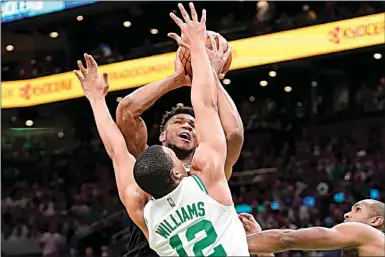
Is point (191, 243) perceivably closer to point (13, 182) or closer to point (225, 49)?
point (225, 49)

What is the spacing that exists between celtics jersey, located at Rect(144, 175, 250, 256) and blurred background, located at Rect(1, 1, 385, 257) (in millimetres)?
8511

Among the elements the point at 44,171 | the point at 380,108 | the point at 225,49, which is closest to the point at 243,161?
the point at 380,108

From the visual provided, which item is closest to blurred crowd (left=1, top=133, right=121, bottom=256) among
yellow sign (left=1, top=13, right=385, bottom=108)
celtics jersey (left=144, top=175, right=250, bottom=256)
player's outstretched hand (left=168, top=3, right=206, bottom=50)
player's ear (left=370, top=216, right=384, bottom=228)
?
yellow sign (left=1, top=13, right=385, bottom=108)

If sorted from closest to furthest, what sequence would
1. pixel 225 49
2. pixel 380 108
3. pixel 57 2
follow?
1. pixel 225 49
2. pixel 380 108
3. pixel 57 2

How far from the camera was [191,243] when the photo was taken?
11.1 feet

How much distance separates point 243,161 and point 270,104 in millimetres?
1749

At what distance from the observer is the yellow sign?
13578 millimetres

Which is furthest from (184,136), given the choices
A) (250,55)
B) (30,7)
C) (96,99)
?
(30,7)

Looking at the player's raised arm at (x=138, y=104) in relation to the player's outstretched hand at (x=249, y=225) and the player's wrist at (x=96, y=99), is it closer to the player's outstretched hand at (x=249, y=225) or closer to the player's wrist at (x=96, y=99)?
the player's wrist at (x=96, y=99)

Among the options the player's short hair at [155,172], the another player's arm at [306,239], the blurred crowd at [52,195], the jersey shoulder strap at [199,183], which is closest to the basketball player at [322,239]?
the another player's arm at [306,239]

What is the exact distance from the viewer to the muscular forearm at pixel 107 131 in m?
4.20

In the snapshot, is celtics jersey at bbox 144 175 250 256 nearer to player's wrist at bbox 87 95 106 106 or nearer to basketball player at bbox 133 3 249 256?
basketball player at bbox 133 3 249 256

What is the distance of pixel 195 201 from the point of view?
132 inches

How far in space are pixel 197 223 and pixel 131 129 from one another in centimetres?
115
